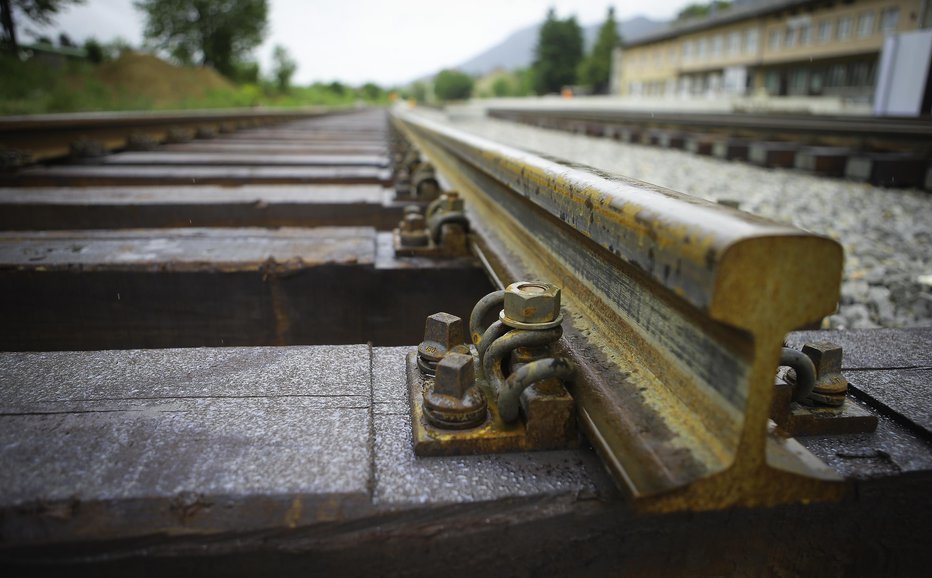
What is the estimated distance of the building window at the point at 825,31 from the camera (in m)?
40.1

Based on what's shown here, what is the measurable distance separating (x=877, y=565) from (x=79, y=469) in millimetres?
1224

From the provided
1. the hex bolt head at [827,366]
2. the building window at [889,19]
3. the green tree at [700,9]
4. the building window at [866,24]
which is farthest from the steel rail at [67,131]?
the green tree at [700,9]

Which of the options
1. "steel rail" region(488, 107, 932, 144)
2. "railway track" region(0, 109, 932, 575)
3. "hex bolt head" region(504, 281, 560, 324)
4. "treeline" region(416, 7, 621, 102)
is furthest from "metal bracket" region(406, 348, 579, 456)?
"treeline" region(416, 7, 621, 102)

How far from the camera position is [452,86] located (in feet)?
301

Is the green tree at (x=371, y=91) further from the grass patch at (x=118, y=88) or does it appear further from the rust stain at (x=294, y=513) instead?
the rust stain at (x=294, y=513)

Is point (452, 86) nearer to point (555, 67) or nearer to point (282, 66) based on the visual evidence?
point (555, 67)

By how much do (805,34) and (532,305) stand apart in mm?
50368

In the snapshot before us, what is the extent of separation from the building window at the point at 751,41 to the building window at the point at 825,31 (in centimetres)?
567

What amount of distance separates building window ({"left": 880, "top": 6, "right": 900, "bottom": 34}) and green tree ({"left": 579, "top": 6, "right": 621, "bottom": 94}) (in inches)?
1683

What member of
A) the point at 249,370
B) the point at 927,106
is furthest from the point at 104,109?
the point at 927,106

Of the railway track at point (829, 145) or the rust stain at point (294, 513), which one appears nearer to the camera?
the rust stain at point (294, 513)

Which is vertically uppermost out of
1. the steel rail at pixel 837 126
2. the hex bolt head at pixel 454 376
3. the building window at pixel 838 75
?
the building window at pixel 838 75

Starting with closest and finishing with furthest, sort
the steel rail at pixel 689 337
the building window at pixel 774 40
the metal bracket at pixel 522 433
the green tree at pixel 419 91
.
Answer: the steel rail at pixel 689 337, the metal bracket at pixel 522 433, the building window at pixel 774 40, the green tree at pixel 419 91

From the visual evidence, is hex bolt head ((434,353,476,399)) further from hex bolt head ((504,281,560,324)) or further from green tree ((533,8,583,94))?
green tree ((533,8,583,94))
